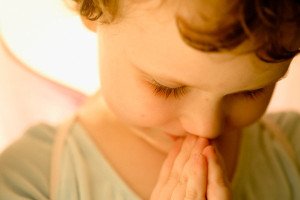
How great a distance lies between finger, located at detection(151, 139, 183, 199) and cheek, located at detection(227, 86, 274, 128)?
3.0 inches

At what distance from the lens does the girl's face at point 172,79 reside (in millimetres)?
511

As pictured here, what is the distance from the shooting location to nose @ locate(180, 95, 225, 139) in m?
0.57

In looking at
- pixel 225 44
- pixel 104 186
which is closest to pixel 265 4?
pixel 225 44

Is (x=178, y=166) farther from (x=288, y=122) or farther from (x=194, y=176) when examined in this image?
(x=288, y=122)

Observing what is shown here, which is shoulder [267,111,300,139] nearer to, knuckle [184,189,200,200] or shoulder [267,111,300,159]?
shoulder [267,111,300,159]

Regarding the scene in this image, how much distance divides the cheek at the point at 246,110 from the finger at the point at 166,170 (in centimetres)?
8

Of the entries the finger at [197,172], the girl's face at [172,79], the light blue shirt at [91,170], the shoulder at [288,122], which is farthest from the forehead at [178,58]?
the shoulder at [288,122]

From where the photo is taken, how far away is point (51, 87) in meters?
0.94

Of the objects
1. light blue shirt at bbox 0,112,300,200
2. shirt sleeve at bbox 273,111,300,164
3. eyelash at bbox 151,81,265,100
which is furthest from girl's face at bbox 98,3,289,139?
shirt sleeve at bbox 273,111,300,164

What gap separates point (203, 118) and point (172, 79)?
7 centimetres

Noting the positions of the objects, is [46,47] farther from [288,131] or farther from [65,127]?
[288,131]

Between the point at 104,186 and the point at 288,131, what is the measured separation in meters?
0.33

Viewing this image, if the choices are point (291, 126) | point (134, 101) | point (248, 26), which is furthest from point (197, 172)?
point (291, 126)

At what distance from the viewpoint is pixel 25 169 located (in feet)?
2.36
